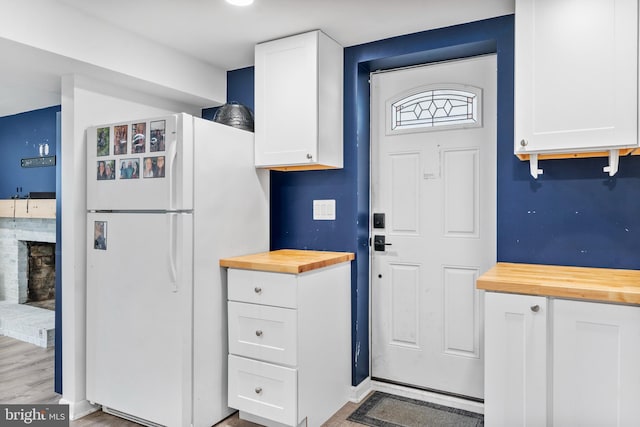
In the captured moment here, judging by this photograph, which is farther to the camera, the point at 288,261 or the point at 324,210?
the point at 324,210

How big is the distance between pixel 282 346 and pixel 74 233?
1452 mm

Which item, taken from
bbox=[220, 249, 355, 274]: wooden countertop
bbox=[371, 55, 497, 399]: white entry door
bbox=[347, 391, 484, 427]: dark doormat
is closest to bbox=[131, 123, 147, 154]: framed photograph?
bbox=[220, 249, 355, 274]: wooden countertop

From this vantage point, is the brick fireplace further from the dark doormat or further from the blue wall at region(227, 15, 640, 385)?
the dark doormat

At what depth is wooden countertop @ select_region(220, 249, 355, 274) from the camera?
88.4 inches

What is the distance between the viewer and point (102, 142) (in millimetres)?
2521

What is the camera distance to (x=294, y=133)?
264 cm

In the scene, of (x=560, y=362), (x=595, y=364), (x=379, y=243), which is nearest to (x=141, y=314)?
(x=379, y=243)

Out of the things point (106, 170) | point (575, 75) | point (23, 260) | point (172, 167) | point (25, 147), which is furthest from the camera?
point (23, 260)

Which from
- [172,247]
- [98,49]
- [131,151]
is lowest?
[172,247]

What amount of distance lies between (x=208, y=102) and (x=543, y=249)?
252 centimetres

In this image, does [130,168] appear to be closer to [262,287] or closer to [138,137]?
[138,137]

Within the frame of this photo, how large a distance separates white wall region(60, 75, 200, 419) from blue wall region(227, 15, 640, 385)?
125 centimetres

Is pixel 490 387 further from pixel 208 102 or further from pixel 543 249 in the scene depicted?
pixel 208 102

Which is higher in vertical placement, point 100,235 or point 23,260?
point 100,235
